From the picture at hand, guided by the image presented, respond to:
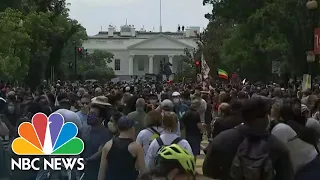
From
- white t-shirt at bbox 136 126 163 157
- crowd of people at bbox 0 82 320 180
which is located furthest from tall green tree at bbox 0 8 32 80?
white t-shirt at bbox 136 126 163 157

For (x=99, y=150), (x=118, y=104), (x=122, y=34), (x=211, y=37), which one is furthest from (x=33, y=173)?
(x=122, y=34)

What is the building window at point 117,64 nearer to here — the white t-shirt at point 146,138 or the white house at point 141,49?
the white house at point 141,49

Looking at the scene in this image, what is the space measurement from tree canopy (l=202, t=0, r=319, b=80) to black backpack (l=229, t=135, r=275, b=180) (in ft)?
77.1

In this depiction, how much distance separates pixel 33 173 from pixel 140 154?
8.46ft

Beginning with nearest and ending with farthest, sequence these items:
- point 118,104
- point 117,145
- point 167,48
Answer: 1. point 117,145
2. point 118,104
3. point 167,48

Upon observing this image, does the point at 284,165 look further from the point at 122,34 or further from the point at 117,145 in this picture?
the point at 122,34

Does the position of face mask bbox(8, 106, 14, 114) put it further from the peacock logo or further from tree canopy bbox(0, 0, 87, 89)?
tree canopy bbox(0, 0, 87, 89)

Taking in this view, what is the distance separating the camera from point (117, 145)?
8.16m

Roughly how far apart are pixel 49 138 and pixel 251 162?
5.45 m

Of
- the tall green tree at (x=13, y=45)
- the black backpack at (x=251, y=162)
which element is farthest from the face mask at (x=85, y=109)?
the tall green tree at (x=13, y=45)

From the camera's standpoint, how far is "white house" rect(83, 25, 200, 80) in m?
154

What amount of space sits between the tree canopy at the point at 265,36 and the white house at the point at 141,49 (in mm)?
91071

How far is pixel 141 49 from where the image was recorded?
157500 millimetres

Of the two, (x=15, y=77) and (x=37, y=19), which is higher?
(x=37, y=19)
